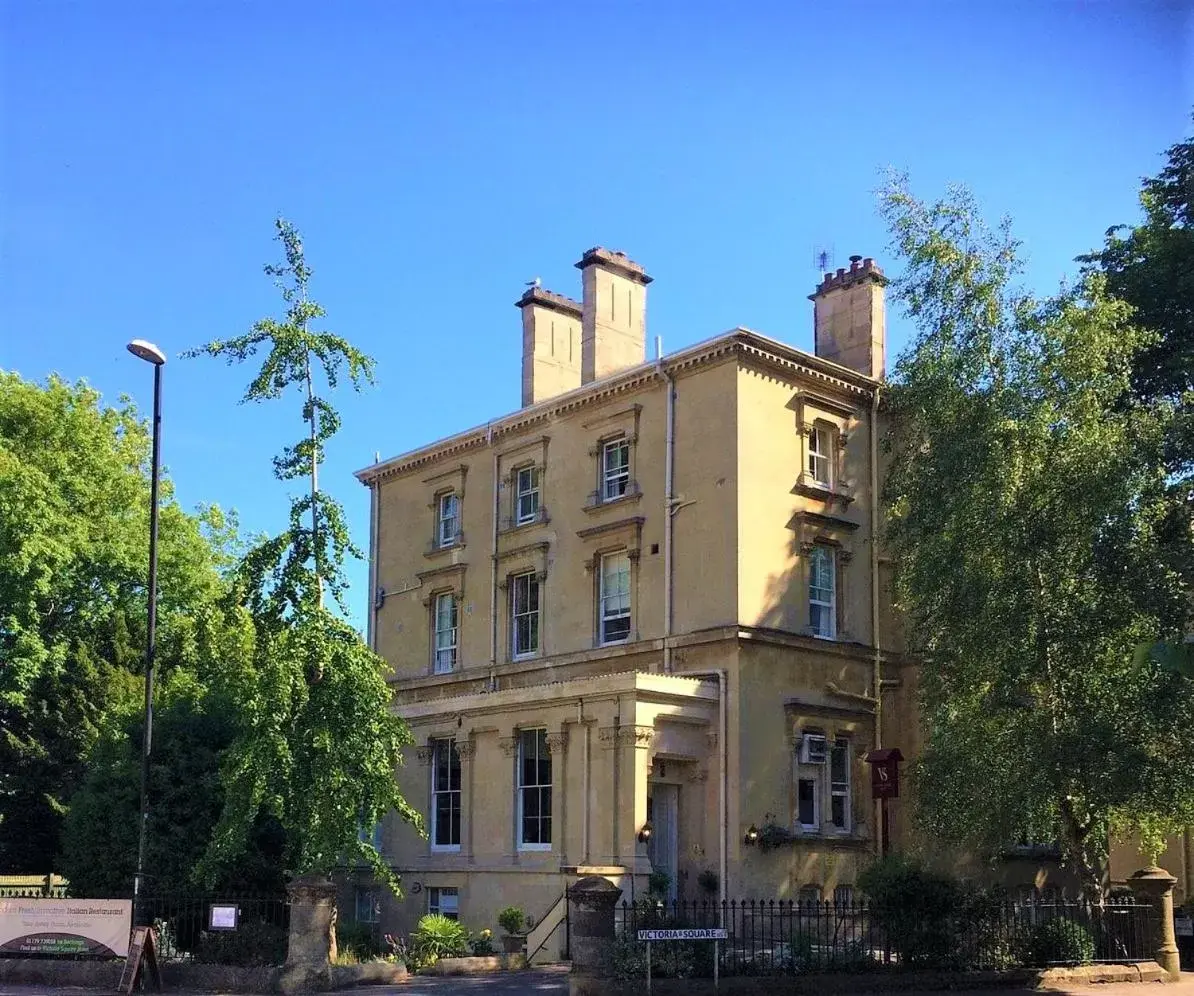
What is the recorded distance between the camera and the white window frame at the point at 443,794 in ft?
92.8

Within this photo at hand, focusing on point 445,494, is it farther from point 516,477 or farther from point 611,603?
point 611,603

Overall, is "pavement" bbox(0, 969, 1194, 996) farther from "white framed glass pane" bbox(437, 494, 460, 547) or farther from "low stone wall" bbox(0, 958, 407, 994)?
"white framed glass pane" bbox(437, 494, 460, 547)

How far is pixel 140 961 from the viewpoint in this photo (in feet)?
59.2

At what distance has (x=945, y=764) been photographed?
840 inches

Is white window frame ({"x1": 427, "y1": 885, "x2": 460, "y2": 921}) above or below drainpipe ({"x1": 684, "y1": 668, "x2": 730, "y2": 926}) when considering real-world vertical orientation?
below

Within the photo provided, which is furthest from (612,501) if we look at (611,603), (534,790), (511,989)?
(511,989)

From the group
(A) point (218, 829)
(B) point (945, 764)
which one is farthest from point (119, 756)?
(B) point (945, 764)

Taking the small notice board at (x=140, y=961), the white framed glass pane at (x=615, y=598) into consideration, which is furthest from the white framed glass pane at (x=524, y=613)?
the small notice board at (x=140, y=961)

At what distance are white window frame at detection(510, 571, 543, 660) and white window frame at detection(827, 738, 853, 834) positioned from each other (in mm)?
7157

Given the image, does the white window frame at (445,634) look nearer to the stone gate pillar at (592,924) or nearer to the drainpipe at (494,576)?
the drainpipe at (494,576)

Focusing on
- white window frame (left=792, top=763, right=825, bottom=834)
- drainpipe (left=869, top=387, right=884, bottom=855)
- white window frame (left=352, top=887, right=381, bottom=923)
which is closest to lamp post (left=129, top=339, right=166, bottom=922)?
white window frame (left=352, top=887, right=381, bottom=923)

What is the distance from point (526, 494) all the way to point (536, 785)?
781 cm

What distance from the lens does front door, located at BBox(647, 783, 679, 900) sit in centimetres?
2558

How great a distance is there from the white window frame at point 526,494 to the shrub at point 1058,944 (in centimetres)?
1486
